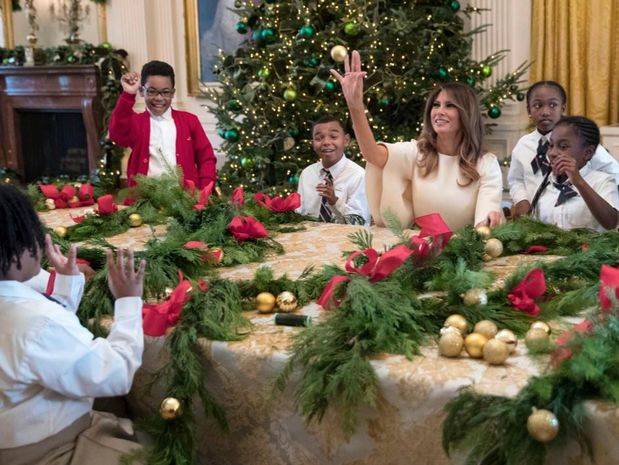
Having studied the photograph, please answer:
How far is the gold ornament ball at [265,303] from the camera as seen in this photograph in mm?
1974

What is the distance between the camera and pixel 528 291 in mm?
1849

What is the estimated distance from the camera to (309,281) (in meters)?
2.11

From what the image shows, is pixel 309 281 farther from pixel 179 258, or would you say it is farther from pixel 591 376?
pixel 591 376

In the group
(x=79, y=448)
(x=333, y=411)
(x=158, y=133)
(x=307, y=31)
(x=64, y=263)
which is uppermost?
(x=307, y=31)

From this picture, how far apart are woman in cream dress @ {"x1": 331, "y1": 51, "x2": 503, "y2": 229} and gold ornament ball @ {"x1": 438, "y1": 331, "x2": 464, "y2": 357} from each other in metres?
1.53

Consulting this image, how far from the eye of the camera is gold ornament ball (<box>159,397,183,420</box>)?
171 centimetres

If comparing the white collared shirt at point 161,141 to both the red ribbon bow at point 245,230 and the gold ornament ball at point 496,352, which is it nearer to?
the red ribbon bow at point 245,230

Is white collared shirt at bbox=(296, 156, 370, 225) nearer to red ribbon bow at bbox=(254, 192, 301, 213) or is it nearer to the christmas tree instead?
red ribbon bow at bbox=(254, 192, 301, 213)

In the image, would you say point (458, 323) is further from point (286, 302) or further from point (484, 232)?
point (484, 232)

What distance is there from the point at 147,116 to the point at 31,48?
524 centimetres

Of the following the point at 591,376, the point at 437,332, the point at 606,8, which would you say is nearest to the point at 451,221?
the point at 437,332

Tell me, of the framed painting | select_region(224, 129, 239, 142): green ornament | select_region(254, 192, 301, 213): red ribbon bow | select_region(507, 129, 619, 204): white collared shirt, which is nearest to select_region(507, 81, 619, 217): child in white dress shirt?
select_region(507, 129, 619, 204): white collared shirt

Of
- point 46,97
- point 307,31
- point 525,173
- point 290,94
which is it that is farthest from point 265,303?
point 46,97

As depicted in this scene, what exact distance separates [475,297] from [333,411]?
43cm
